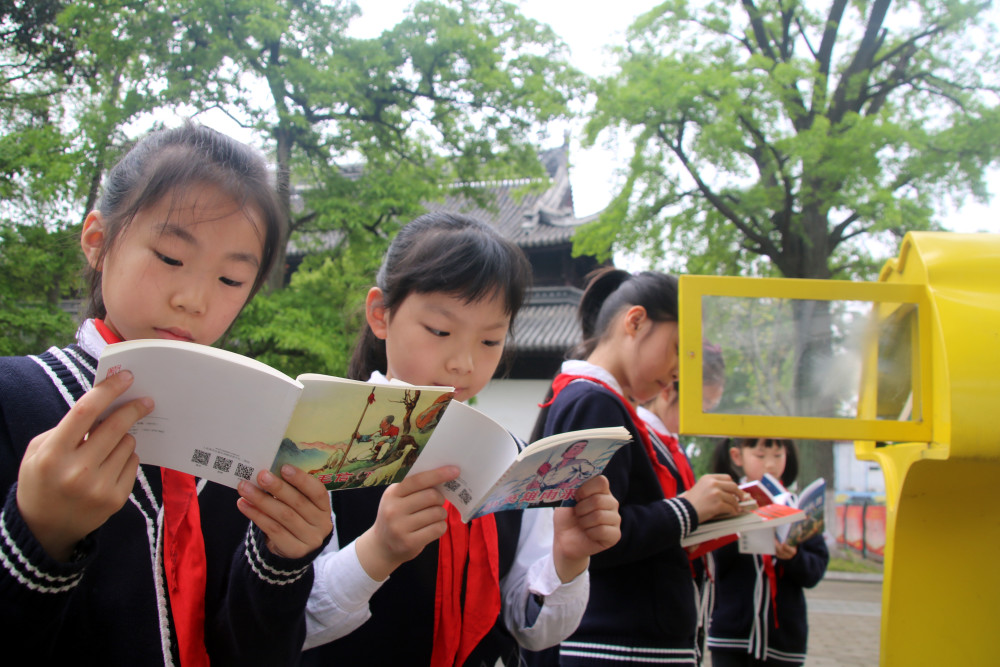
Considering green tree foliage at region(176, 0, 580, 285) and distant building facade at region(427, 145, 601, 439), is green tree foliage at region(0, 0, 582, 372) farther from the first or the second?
distant building facade at region(427, 145, 601, 439)

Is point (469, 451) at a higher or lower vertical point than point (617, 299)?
lower

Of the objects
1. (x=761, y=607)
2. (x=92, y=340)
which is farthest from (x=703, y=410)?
(x=761, y=607)

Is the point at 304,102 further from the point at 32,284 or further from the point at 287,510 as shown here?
the point at 287,510

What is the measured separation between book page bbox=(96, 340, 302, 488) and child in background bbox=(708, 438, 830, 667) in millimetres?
2397

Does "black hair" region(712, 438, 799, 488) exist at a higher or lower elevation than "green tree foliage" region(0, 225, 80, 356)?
lower

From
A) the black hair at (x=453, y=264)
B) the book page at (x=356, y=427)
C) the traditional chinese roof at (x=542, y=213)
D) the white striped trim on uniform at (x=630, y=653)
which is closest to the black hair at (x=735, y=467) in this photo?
the white striped trim on uniform at (x=630, y=653)

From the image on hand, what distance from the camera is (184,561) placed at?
99 cm

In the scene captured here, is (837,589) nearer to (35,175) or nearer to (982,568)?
(982,568)

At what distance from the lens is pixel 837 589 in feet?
30.3

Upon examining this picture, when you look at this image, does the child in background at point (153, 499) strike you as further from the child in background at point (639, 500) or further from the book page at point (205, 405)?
the child in background at point (639, 500)

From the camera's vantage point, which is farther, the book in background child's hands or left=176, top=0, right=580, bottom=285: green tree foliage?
left=176, top=0, right=580, bottom=285: green tree foliage

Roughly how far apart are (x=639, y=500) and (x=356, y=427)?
1202 millimetres

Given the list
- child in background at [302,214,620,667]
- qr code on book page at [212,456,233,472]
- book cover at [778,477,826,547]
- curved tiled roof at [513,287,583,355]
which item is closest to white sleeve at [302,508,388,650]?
child in background at [302,214,620,667]

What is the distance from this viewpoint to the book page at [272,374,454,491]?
2.64ft
